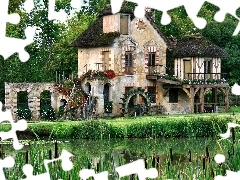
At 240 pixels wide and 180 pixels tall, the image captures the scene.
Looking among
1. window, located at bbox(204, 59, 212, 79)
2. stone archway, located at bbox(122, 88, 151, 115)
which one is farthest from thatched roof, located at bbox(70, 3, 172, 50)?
stone archway, located at bbox(122, 88, 151, 115)

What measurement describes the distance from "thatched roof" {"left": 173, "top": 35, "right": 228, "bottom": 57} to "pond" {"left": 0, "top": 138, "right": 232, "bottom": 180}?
9040mm

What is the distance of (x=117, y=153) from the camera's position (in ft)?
45.0

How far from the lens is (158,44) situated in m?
30.3

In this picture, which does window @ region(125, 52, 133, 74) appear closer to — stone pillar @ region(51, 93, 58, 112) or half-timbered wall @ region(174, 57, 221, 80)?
half-timbered wall @ region(174, 57, 221, 80)

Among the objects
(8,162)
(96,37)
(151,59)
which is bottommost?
(8,162)

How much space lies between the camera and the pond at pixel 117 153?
17.8 feet

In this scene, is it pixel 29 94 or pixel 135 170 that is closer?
pixel 135 170

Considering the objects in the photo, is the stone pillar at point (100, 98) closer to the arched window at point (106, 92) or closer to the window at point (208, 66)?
the arched window at point (106, 92)

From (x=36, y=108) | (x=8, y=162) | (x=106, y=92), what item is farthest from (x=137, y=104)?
(x=8, y=162)

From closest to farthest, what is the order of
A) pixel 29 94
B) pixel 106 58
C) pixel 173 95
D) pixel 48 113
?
pixel 29 94 → pixel 48 113 → pixel 106 58 → pixel 173 95

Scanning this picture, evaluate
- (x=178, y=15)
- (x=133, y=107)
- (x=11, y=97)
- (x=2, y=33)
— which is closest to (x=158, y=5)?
(x=2, y=33)

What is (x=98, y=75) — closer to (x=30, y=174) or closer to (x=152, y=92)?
(x=152, y=92)

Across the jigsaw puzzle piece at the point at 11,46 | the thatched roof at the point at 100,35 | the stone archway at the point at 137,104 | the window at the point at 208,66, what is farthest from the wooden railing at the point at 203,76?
the jigsaw puzzle piece at the point at 11,46

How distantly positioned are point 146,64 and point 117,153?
16728 mm
